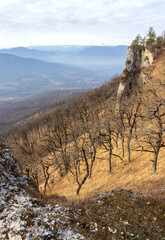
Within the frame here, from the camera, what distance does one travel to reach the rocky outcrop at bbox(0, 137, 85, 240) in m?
7.35

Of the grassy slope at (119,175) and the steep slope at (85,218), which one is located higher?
the steep slope at (85,218)

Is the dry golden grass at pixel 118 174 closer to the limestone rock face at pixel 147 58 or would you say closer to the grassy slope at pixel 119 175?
the grassy slope at pixel 119 175

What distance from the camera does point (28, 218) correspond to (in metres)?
8.32

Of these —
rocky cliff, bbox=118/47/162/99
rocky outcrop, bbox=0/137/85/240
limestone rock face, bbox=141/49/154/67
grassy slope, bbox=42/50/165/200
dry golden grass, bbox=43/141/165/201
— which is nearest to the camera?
rocky outcrop, bbox=0/137/85/240

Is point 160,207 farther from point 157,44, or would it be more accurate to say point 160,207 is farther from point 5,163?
point 157,44

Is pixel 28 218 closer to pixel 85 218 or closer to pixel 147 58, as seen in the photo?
pixel 85 218

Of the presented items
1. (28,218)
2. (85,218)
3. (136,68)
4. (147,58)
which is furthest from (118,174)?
(147,58)

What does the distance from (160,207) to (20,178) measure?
12714 millimetres

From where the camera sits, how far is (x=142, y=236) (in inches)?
294

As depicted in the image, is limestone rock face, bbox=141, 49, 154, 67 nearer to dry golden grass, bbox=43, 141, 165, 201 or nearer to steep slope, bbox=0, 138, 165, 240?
dry golden grass, bbox=43, 141, 165, 201

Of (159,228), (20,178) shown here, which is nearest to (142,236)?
(159,228)

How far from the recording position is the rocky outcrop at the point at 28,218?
7.35 m

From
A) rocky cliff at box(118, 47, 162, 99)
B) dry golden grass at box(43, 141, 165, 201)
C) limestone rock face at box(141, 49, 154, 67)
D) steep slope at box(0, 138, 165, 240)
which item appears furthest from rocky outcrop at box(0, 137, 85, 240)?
limestone rock face at box(141, 49, 154, 67)

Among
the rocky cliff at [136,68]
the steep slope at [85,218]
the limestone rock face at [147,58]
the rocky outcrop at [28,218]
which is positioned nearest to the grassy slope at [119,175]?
the steep slope at [85,218]
